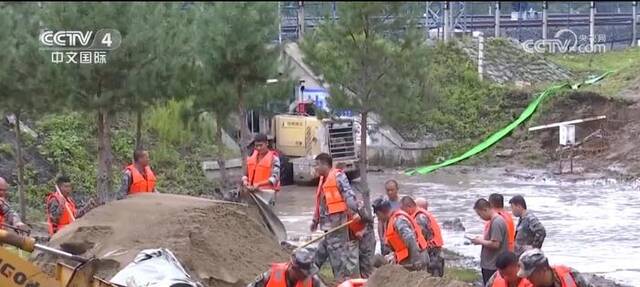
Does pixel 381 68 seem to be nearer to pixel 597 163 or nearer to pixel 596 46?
pixel 597 163

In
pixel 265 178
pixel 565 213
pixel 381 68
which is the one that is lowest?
pixel 565 213

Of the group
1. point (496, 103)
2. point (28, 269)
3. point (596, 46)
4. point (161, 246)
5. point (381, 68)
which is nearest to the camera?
point (28, 269)

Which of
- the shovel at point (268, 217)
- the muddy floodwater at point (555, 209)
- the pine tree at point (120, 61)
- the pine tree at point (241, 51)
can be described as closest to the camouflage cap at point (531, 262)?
Answer: the shovel at point (268, 217)

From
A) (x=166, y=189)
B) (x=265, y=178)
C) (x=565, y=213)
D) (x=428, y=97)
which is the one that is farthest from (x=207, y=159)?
(x=265, y=178)

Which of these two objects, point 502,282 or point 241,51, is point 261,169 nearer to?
point 502,282

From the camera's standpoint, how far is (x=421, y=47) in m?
20.5

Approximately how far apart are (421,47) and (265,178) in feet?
22.1

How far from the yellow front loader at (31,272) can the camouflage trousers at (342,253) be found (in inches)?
144

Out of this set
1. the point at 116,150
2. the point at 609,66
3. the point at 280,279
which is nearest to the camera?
the point at 280,279

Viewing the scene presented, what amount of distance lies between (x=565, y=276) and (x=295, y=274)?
7.21 feet

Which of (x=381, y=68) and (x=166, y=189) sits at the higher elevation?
(x=381, y=68)

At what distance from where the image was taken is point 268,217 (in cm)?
1385

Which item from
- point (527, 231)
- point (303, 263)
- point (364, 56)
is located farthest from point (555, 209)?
point (303, 263)

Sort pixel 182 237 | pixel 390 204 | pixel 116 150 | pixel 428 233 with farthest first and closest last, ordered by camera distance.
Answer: pixel 116 150 < pixel 428 233 < pixel 390 204 < pixel 182 237
